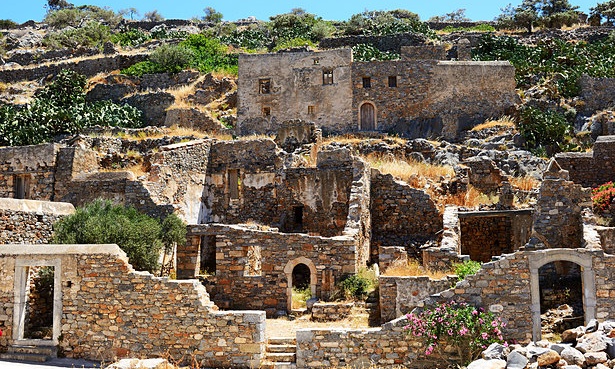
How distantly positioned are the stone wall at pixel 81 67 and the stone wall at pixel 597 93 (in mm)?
30319

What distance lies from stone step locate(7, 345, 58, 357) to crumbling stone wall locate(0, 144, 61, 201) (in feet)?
30.7

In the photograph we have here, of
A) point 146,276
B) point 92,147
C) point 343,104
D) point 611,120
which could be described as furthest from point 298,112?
point 146,276

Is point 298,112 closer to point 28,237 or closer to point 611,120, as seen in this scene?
point 611,120

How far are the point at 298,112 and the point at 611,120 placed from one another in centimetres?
1446

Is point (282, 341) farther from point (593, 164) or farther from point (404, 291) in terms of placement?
point (593, 164)

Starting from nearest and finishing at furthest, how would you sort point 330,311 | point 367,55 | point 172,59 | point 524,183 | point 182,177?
point 330,311, point 524,183, point 182,177, point 367,55, point 172,59

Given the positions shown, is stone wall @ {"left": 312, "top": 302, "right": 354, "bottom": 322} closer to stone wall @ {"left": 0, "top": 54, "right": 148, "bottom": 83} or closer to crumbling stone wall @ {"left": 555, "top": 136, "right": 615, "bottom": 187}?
crumbling stone wall @ {"left": 555, "top": 136, "right": 615, "bottom": 187}

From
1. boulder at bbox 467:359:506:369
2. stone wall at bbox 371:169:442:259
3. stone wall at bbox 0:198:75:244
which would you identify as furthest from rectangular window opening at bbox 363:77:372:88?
boulder at bbox 467:359:506:369

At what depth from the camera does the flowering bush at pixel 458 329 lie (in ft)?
40.9

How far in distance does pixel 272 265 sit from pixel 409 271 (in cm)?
372

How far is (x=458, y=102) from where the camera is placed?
100.0 ft

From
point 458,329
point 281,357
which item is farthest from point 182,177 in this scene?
point 458,329

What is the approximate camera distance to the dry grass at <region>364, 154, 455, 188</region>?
21.6m

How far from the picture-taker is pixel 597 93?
30.7 meters
